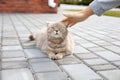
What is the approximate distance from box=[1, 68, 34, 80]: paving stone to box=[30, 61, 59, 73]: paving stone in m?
0.13

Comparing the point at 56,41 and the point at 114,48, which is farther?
the point at 114,48

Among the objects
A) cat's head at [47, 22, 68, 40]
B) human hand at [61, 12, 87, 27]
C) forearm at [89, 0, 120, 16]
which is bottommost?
cat's head at [47, 22, 68, 40]

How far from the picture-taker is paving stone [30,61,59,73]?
334 cm

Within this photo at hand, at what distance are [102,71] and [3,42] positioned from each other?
2.45 m

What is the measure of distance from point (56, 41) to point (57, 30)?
0.19 meters

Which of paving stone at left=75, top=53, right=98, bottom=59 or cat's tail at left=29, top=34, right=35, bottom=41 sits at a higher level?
cat's tail at left=29, top=34, right=35, bottom=41

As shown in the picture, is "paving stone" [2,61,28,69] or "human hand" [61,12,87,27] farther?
"paving stone" [2,61,28,69]

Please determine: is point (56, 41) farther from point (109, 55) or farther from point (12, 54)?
point (109, 55)

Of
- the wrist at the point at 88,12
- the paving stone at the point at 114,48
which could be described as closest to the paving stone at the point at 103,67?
the wrist at the point at 88,12

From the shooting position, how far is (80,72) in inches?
128

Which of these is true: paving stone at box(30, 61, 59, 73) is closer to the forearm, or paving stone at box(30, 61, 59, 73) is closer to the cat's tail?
the forearm

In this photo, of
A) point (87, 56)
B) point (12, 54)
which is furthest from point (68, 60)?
point (12, 54)

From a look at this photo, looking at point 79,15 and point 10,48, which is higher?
point 79,15

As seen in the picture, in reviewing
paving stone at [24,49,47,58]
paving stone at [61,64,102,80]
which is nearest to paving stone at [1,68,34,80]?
paving stone at [61,64,102,80]
